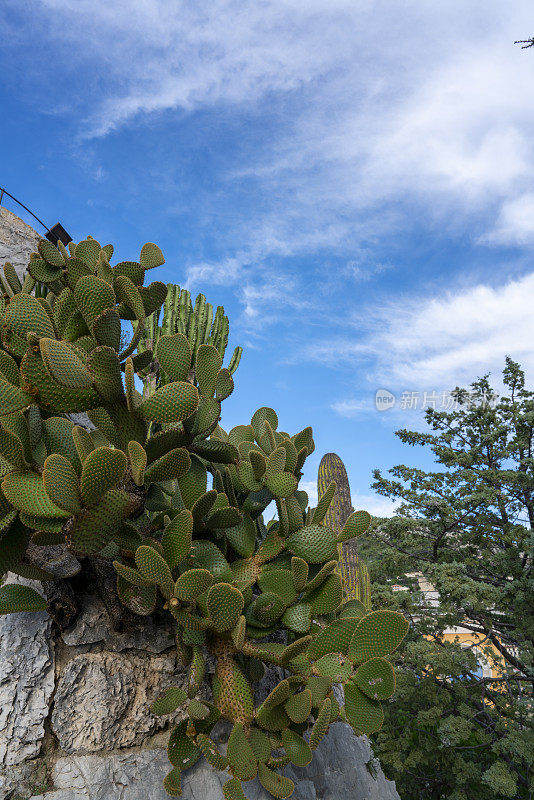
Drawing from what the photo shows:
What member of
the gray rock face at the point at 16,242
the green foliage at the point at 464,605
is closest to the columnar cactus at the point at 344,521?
the green foliage at the point at 464,605

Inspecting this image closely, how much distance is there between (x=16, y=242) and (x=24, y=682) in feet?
11.4

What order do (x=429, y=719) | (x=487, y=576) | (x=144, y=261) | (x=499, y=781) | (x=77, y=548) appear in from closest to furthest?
1. (x=77, y=548)
2. (x=144, y=261)
3. (x=499, y=781)
4. (x=429, y=719)
5. (x=487, y=576)

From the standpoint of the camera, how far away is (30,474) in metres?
1.58

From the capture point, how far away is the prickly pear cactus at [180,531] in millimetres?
1501

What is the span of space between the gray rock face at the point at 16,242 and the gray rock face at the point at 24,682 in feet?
9.05

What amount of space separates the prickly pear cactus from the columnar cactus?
78.2 inches

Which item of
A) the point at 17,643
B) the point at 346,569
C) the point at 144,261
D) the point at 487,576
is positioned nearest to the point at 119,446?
the point at 17,643

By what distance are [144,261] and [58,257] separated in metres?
0.43

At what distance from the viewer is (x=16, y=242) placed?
4.24m

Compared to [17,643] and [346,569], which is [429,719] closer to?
[346,569]

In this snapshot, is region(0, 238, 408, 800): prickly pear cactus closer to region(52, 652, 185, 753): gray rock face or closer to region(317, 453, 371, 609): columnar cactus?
region(52, 652, 185, 753): gray rock face

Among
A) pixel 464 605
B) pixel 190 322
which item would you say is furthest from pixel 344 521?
pixel 190 322

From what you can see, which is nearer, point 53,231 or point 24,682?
point 24,682

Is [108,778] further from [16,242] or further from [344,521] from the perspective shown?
[16,242]
